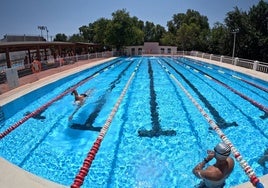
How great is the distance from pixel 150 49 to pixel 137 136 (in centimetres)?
4505

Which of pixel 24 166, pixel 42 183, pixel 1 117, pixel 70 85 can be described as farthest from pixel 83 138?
pixel 70 85

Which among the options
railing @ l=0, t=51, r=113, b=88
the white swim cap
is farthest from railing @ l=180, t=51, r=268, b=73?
railing @ l=0, t=51, r=113, b=88

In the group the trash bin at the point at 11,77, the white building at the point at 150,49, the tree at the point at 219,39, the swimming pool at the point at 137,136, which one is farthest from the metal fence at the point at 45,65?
the tree at the point at 219,39

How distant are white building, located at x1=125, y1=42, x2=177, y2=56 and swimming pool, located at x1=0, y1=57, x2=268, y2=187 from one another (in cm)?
3674

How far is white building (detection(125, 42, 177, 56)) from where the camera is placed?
48.5 m

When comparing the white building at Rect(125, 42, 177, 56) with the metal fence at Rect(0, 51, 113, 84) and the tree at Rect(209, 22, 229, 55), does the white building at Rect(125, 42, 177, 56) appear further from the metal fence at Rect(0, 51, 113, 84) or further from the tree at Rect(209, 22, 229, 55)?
the metal fence at Rect(0, 51, 113, 84)

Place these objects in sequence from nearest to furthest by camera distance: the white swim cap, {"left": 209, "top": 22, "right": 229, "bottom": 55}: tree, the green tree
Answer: the white swim cap < the green tree < {"left": 209, "top": 22, "right": 229, "bottom": 55}: tree

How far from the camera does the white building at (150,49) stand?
159ft

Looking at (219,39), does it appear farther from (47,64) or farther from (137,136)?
(137,136)

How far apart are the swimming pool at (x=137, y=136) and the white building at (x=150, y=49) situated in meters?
36.7

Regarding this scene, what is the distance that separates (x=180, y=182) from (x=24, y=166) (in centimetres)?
405

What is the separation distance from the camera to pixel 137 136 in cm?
743

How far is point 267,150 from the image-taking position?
20.9ft

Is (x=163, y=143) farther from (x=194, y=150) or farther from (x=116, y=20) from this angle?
(x=116, y=20)
